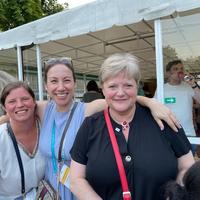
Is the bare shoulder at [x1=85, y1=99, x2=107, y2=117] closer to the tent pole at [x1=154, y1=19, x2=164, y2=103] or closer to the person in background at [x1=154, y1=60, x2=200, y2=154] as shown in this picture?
the tent pole at [x1=154, y1=19, x2=164, y2=103]

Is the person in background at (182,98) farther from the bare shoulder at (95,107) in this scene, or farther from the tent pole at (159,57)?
the bare shoulder at (95,107)

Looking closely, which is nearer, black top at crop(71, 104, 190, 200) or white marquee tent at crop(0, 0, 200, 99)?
black top at crop(71, 104, 190, 200)

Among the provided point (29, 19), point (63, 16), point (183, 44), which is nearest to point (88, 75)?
point (29, 19)

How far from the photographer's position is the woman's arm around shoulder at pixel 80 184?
163cm

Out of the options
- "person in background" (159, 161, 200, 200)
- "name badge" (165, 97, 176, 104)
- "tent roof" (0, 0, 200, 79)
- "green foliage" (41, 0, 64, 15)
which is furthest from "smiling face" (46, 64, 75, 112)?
"green foliage" (41, 0, 64, 15)

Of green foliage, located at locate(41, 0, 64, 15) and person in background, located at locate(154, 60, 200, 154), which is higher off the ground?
green foliage, located at locate(41, 0, 64, 15)

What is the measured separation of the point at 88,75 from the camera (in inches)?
468

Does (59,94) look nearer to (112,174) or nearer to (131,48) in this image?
(112,174)

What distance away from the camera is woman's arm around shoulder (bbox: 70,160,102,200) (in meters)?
1.63

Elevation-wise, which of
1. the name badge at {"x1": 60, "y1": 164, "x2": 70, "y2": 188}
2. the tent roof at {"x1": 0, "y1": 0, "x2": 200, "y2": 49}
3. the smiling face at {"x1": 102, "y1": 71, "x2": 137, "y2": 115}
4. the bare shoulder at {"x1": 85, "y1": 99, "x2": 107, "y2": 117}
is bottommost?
the name badge at {"x1": 60, "y1": 164, "x2": 70, "y2": 188}

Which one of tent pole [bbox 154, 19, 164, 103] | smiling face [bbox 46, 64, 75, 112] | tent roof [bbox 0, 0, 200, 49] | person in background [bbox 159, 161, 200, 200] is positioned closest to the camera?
person in background [bbox 159, 161, 200, 200]

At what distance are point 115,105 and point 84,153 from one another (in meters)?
0.30

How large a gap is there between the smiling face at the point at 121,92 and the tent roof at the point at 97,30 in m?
1.90

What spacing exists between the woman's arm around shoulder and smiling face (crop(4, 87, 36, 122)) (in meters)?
0.64
